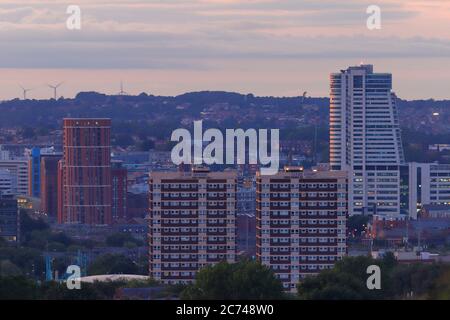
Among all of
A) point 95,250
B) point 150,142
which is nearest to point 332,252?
point 95,250

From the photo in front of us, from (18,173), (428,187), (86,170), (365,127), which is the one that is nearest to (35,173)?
(18,173)

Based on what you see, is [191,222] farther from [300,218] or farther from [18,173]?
[18,173]

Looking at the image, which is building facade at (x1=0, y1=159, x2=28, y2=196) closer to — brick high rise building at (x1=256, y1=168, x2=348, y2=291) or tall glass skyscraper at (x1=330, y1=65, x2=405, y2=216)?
tall glass skyscraper at (x1=330, y1=65, x2=405, y2=216)

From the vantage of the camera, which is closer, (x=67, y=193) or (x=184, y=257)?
(x=184, y=257)

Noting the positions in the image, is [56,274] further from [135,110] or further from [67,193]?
[135,110]

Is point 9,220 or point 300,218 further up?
point 300,218

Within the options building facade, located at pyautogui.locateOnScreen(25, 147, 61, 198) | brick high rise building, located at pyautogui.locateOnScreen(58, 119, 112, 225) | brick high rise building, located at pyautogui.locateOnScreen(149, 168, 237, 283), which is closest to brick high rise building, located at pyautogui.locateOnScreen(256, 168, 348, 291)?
brick high rise building, located at pyautogui.locateOnScreen(149, 168, 237, 283)
